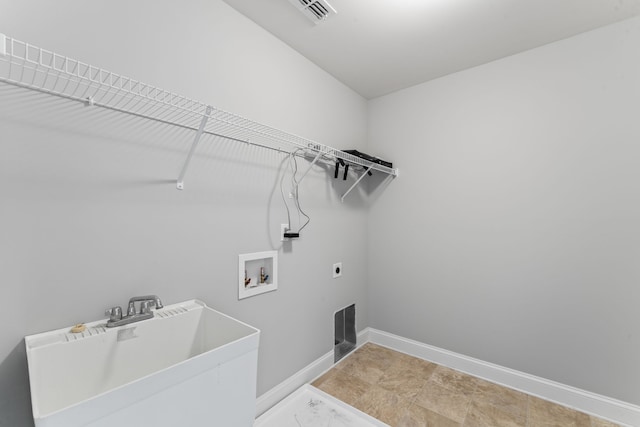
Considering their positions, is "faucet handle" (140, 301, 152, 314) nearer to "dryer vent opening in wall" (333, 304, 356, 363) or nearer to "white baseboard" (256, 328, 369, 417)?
"white baseboard" (256, 328, 369, 417)

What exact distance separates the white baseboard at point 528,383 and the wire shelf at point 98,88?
226cm

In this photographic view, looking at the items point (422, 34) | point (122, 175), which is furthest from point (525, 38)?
point (122, 175)

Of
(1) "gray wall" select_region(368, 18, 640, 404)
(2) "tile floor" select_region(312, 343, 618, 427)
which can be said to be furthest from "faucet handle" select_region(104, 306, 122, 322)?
(1) "gray wall" select_region(368, 18, 640, 404)

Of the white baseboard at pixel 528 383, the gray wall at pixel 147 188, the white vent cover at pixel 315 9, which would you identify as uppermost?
the white vent cover at pixel 315 9

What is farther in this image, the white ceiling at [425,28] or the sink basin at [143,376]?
the white ceiling at [425,28]

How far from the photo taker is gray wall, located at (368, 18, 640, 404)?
5.65ft

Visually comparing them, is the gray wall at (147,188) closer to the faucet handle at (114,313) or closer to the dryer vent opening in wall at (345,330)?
the faucet handle at (114,313)

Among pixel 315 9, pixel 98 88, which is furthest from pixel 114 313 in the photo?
pixel 315 9

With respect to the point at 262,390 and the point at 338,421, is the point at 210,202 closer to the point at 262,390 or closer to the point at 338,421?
the point at 262,390

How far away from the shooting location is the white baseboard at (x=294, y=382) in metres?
1.75

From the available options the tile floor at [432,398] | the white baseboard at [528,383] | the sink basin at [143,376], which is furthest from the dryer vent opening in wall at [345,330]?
the sink basin at [143,376]

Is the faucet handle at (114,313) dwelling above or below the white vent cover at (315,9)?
below

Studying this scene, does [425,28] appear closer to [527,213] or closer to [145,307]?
[527,213]

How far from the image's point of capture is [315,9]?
1.62 meters
